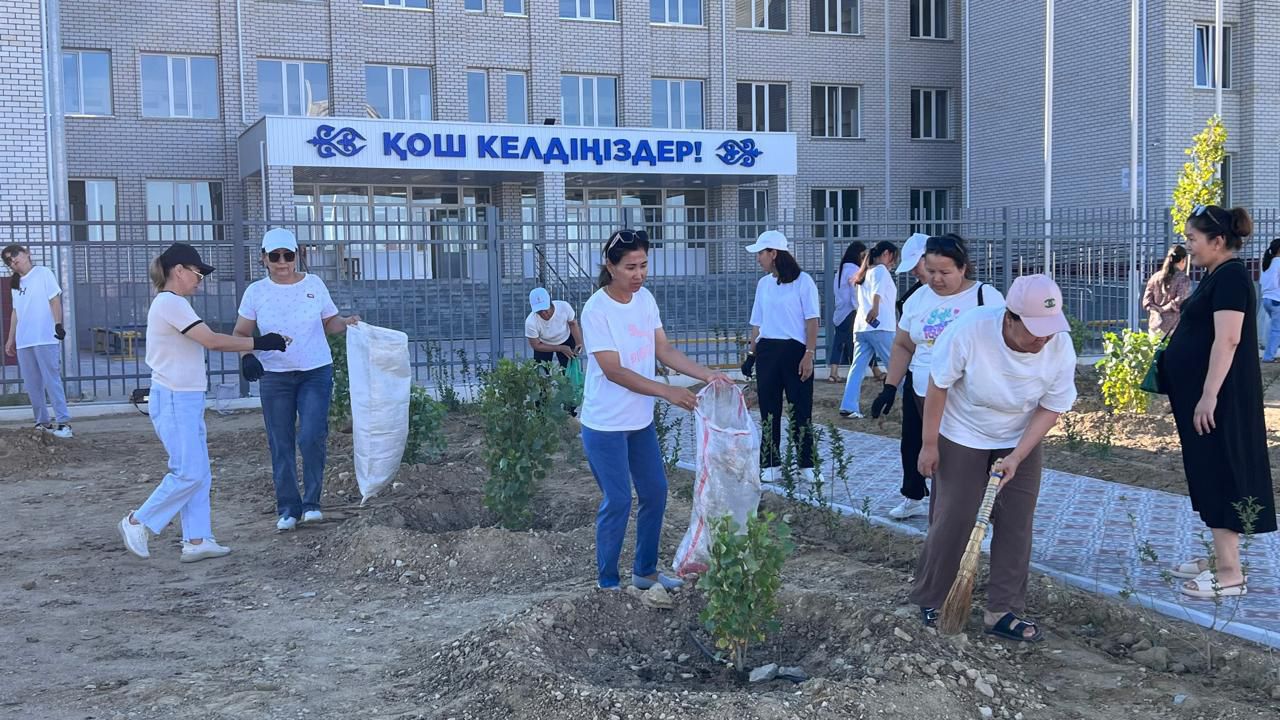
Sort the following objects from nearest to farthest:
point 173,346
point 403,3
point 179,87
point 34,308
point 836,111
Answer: point 173,346 < point 34,308 < point 179,87 < point 403,3 < point 836,111

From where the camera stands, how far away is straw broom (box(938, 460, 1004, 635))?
4.54m

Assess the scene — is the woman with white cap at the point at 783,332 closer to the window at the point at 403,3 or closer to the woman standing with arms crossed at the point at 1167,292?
the woman standing with arms crossed at the point at 1167,292

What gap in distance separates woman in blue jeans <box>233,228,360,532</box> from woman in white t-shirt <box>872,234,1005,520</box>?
10.6ft

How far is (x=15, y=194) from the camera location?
1664 centimetres

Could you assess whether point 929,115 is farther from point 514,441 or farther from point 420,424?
point 514,441

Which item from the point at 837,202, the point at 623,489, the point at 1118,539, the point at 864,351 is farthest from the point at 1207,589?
the point at 837,202

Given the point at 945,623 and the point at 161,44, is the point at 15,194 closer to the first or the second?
the point at 161,44

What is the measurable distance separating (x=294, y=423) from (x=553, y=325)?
3.89 meters

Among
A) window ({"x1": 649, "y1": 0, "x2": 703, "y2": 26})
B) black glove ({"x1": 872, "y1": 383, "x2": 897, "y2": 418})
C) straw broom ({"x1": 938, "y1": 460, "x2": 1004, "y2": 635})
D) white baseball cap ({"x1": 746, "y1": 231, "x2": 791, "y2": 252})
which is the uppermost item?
window ({"x1": 649, "y1": 0, "x2": 703, "y2": 26})

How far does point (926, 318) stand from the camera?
6051 millimetres

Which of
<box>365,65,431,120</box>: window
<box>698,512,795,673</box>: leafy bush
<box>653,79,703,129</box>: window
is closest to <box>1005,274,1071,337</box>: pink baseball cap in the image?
<box>698,512,795,673</box>: leafy bush

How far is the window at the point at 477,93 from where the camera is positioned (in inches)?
1153

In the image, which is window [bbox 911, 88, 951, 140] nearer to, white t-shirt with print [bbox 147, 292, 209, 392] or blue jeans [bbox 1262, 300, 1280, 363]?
blue jeans [bbox 1262, 300, 1280, 363]

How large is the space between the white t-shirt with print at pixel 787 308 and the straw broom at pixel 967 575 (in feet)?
10.4
